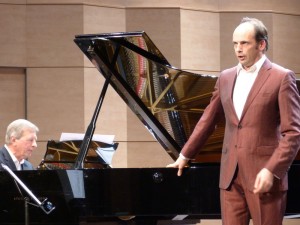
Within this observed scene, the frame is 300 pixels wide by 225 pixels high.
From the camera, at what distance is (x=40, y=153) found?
684 cm

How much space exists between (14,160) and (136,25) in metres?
2.75

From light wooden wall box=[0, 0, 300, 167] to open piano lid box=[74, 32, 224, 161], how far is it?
2.46m

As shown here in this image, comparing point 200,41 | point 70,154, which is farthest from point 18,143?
point 200,41

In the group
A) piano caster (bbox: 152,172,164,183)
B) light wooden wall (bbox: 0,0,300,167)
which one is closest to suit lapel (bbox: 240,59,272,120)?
piano caster (bbox: 152,172,164,183)

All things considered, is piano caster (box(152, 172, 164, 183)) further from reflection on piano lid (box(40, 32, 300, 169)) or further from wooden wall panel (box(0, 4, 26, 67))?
wooden wall panel (box(0, 4, 26, 67))

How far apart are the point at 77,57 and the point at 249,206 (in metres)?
4.17

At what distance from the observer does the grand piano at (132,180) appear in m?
4.11

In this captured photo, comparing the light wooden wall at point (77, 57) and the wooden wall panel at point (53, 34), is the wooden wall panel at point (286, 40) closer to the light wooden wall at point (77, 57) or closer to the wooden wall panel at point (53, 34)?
the light wooden wall at point (77, 57)

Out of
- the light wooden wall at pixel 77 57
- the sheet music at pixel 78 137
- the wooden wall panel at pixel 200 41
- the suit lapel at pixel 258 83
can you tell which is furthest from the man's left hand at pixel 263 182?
the wooden wall panel at pixel 200 41

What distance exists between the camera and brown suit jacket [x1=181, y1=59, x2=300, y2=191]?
9.67 ft

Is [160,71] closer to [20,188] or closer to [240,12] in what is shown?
[20,188]

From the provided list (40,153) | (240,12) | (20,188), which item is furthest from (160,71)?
(240,12)

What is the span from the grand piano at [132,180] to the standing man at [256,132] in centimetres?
Result: 101

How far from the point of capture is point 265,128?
9.91ft
